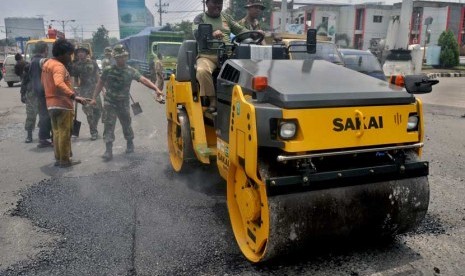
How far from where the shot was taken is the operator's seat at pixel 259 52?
3955 mm

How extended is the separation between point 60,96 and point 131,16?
43.5m

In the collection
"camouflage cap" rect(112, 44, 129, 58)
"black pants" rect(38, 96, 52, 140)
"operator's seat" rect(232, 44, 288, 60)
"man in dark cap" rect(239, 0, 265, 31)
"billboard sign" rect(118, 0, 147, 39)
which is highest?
"billboard sign" rect(118, 0, 147, 39)

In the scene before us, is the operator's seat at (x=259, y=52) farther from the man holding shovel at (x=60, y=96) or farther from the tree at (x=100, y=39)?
the tree at (x=100, y=39)

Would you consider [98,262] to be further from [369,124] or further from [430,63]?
[430,63]

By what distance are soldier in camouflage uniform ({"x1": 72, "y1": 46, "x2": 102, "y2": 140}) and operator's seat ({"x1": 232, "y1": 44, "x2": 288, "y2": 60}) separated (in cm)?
491

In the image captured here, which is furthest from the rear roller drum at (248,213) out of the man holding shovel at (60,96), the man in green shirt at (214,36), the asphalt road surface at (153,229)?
the man holding shovel at (60,96)

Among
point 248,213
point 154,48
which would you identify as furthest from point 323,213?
point 154,48

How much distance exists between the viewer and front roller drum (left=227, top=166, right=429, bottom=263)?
288 centimetres

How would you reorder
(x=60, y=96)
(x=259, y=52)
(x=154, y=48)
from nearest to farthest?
(x=259, y=52)
(x=60, y=96)
(x=154, y=48)

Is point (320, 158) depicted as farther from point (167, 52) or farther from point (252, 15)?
point (167, 52)

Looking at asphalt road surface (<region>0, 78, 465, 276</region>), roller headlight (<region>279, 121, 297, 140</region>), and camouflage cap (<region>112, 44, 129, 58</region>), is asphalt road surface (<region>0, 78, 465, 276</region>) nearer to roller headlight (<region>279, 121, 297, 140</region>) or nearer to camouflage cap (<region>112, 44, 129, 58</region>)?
roller headlight (<region>279, 121, 297, 140</region>)

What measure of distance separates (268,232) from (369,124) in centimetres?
105

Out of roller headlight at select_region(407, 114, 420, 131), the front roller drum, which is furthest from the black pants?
roller headlight at select_region(407, 114, 420, 131)

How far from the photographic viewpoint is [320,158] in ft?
9.88
